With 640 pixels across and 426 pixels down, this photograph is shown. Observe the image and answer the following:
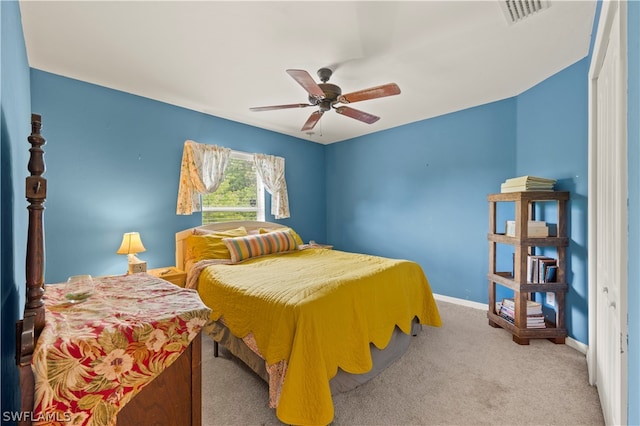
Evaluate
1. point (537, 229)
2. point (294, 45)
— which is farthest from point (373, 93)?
point (537, 229)

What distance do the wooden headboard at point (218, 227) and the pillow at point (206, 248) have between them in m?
0.13

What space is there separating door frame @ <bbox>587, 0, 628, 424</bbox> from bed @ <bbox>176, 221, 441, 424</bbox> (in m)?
1.14

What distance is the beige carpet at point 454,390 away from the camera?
1.69 meters

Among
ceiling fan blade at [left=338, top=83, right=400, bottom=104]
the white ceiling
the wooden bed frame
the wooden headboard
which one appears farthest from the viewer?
the wooden headboard

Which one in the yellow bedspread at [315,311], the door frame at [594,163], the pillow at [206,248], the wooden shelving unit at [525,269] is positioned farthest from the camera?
the pillow at [206,248]

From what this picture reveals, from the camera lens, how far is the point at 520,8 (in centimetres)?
177

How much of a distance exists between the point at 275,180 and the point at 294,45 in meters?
2.37

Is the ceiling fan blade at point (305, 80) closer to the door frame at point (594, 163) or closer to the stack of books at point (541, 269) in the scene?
the door frame at point (594, 163)

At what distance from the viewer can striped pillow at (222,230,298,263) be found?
2953mm

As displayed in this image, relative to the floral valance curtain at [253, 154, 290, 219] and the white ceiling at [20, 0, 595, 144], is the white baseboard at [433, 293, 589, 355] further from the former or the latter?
Answer: the floral valance curtain at [253, 154, 290, 219]

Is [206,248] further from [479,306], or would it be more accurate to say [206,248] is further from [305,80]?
[479,306]

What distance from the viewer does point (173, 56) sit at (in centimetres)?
230

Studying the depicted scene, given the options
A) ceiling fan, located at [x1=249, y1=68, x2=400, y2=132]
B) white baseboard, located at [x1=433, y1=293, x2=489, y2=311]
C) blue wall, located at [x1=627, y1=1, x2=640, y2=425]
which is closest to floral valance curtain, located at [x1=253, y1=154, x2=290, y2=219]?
ceiling fan, located at [x1=249, y1=68, x2=400, y2=132]

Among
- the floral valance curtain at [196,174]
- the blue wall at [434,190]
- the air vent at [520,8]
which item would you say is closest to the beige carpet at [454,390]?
the blue wall at [434,190]
